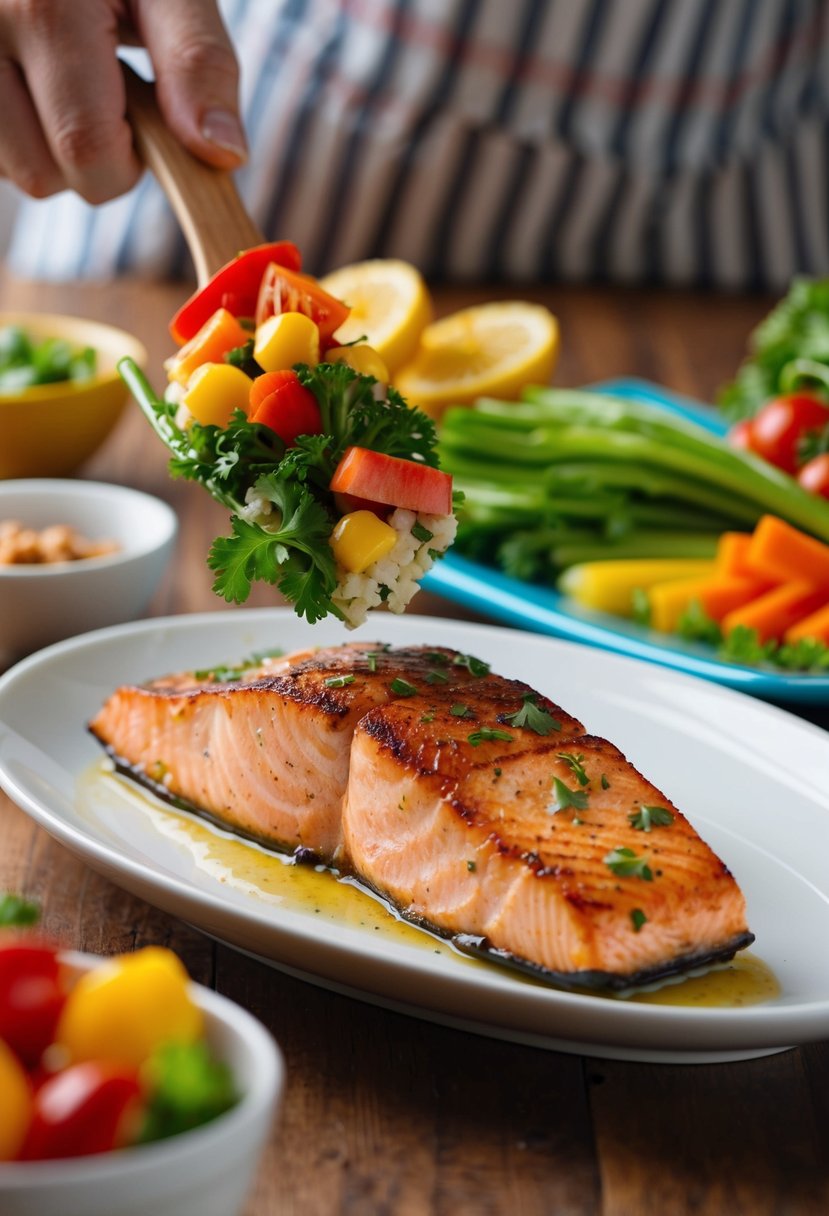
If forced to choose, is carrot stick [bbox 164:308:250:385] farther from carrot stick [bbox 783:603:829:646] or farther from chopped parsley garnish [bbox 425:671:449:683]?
carrot stick [bbox 783:603:829:646]

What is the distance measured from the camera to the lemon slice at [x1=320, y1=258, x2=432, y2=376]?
4762 millimetres

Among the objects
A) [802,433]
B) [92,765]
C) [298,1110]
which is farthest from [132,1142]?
[802,433]

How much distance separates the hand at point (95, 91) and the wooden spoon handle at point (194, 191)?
0.11 feet

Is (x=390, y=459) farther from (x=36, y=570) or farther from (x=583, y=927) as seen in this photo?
(x=36, y=570)

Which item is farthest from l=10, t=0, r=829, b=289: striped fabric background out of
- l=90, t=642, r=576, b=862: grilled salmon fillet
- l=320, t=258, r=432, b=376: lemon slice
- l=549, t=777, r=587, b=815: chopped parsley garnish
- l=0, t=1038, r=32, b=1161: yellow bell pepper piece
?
l=0, t=1038, r=32, b=1161: yellow bell pepper piece

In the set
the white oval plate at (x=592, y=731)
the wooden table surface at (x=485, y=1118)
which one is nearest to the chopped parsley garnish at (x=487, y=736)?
the white oval plate at (x=592, y=731)

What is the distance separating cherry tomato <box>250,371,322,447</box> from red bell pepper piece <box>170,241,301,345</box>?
0.36 meters

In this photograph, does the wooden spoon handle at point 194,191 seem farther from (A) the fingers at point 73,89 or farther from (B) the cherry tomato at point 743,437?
(B) the cherry tomato at point 743,437

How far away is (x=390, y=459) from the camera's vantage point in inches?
104

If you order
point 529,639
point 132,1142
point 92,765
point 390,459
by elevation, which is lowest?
point 92,765

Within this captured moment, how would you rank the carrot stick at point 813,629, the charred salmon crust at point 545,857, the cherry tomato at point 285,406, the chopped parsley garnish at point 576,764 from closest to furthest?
1. the charred salmon crust at point 545,857
2. the chopped parsley garnish at point 576,764
3. the cherry tomato at point 285,406
4. the carrot stick at point 813,629

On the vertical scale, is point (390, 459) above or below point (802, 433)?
above

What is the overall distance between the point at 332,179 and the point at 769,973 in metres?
5.80

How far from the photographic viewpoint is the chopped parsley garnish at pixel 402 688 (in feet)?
9.37
